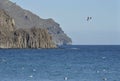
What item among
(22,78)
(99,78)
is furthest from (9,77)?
(99,78)

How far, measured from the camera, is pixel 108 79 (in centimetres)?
7619

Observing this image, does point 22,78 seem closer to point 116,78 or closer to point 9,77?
point 9,77

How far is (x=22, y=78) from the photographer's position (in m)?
75.2

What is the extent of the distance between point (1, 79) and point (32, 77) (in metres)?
5.97

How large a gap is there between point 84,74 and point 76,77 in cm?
512

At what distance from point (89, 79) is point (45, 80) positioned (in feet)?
21.1

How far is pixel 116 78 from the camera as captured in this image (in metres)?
77.1

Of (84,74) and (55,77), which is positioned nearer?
(55,77)

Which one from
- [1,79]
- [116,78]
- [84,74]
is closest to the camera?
[1,79]

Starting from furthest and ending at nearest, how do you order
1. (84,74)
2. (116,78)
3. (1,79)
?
1. (84,74)
2. (116,78)
3. (1,79)

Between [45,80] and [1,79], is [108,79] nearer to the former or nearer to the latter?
[45,80]

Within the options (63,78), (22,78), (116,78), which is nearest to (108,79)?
(116,78)

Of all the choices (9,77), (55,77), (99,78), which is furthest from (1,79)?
(99,78)

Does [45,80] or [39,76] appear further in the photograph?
[39,76]
